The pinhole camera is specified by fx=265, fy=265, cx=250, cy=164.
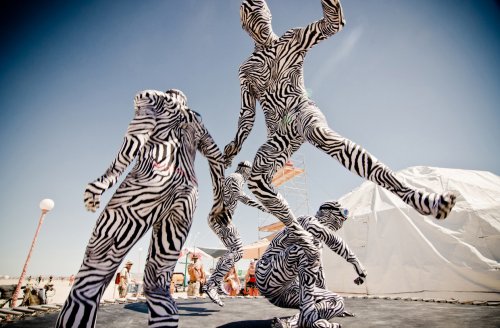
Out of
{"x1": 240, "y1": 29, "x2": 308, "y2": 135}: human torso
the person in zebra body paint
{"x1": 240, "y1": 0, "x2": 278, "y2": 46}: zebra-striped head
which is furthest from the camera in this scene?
{"x1": 240, "y1": 0, "x2": 278, "y2": 46}: zebra-striped head

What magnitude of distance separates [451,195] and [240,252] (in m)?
3.93

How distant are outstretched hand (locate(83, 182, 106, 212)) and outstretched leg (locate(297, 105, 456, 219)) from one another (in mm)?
1675

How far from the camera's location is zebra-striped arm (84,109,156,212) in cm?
155

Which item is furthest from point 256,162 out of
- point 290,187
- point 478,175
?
point 290,187

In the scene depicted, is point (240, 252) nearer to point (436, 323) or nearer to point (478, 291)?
point (436, 323)

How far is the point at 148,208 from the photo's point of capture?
67.1 inches

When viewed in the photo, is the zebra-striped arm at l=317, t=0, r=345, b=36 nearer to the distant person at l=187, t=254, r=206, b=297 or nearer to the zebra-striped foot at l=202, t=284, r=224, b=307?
the zebra-striped foot at l=202, t=284, r=224, b=307

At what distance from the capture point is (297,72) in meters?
2.96

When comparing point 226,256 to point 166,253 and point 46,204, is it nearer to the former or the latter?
point 166,253

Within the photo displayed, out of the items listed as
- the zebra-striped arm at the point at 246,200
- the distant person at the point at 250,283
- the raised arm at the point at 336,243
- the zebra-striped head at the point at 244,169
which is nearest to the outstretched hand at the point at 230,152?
the raised arm at the point at 336,243

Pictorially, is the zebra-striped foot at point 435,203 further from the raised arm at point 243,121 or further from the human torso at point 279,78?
the raised arm at point 243,121

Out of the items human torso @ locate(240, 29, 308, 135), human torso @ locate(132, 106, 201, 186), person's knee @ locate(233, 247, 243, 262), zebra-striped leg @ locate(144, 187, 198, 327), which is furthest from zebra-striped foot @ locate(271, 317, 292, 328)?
person's knee @ locate(233, 247, 243, 262)

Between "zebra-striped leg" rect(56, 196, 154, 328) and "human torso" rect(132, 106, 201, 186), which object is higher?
"human torso" rect(132, 106, 201, 186)

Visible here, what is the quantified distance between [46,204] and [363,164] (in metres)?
9.38
